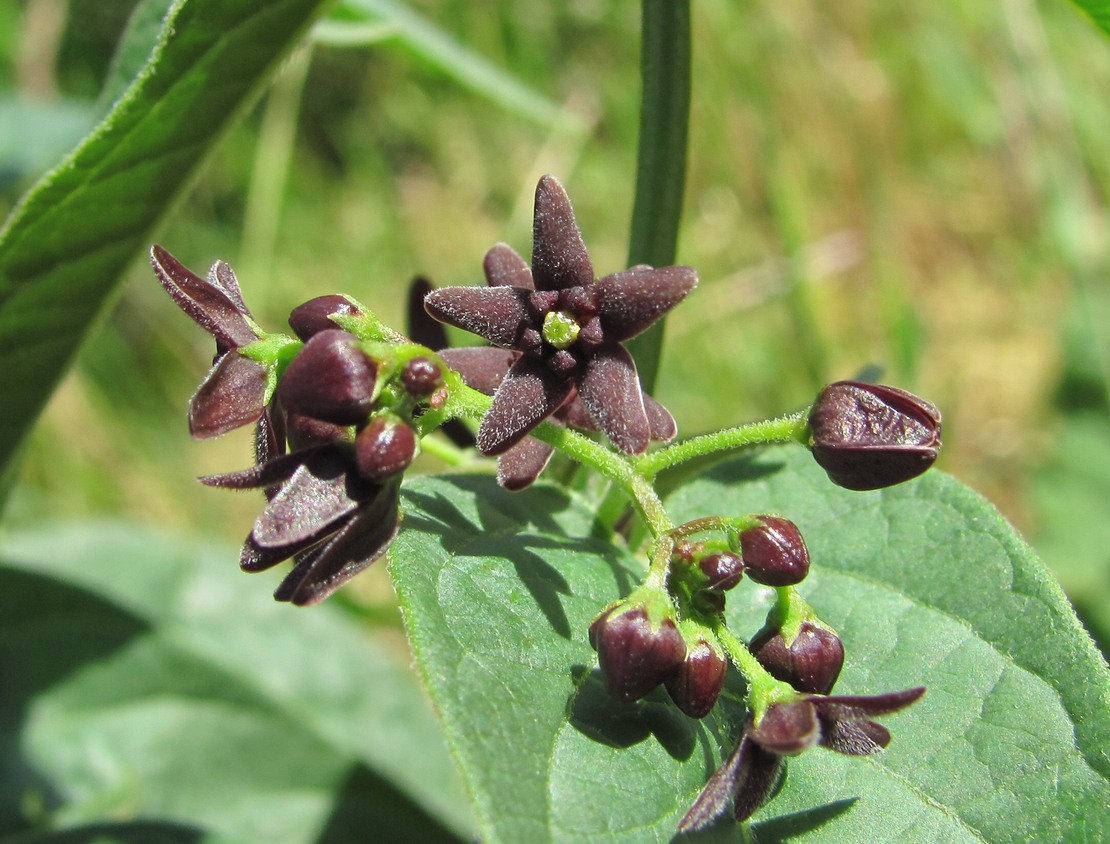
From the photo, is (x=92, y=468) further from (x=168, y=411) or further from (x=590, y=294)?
(x=590, y=294)

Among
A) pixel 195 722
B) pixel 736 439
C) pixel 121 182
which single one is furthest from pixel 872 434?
pixel 195 722

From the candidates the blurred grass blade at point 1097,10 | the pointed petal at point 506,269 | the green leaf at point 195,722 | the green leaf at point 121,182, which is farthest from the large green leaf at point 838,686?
the green leaf at point 195,722

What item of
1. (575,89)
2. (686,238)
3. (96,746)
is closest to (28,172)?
(96,746)

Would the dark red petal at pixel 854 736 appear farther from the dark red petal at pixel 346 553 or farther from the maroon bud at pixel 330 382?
the maroon bud at pixel 330 382

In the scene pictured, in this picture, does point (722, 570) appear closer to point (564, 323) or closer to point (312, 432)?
point (564, 323)

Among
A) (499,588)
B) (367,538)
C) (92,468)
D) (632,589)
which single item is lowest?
(92,468)

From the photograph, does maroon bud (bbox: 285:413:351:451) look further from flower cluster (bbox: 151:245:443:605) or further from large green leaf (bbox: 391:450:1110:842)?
large green leaf (bbox: 391:450:1110:842)
